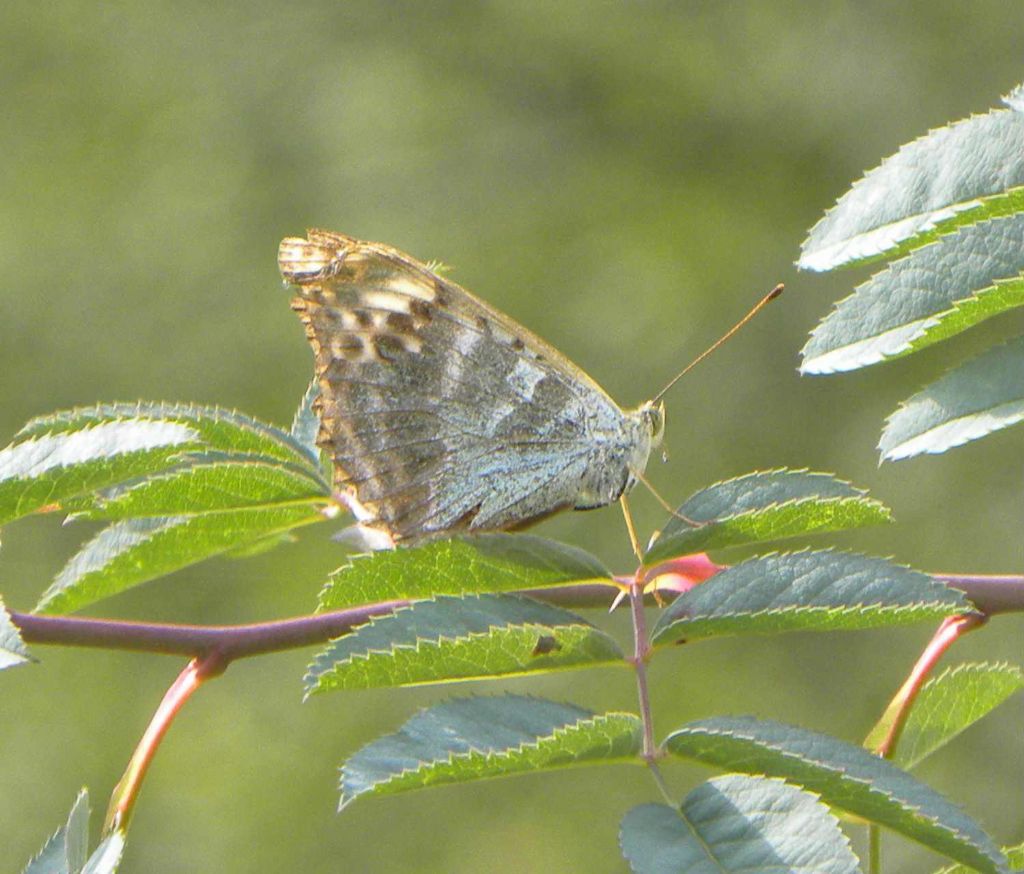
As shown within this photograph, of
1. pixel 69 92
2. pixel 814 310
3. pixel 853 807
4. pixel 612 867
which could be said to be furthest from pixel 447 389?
pixel 69 92

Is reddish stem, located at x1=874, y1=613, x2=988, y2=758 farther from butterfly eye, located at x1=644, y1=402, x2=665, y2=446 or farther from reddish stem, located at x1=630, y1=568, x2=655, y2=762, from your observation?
butterfly eye, located at x1=644, y1=402, x2=665, y2=446

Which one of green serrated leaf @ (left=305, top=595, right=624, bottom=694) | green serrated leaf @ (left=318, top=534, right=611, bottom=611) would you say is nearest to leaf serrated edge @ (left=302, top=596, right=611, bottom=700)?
green serrated leaf @ (left=305, top=595, right=624, bottom=694)

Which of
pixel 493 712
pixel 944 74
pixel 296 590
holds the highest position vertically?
pixel 944 74

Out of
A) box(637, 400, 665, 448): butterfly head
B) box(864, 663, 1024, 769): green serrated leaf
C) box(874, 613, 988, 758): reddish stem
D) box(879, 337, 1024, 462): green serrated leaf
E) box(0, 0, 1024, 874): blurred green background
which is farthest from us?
box(0, 0, 1024, 874): blurred green background

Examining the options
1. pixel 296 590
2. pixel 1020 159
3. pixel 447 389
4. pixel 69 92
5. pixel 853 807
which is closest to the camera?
pixel 853 807

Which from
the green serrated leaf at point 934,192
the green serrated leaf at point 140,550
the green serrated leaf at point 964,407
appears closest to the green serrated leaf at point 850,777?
the green serrated leaf at point 964,407

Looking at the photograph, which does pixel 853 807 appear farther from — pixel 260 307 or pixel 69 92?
pixel 69 92

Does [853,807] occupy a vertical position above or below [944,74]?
below

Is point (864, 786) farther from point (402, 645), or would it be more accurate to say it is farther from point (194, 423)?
point (194, 423)
